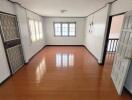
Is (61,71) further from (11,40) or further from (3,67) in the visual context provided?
Answer: (11,40)

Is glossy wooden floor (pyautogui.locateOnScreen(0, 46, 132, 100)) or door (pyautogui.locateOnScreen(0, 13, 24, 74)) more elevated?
door (pyautogui.locateOnScreen(0, 13, 24, 74))

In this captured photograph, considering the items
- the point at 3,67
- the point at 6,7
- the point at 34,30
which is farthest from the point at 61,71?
the point at 34,30

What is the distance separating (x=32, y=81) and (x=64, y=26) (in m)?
5.52

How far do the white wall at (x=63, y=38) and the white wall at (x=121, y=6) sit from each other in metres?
4.23

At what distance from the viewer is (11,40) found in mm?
3061

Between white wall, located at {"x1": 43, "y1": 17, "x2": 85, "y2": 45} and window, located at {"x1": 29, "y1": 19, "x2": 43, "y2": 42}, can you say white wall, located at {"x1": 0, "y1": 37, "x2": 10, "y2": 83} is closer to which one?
Answer: window, located at {"x1": 29, "y1": 19, "x2": 43, "y2": 42}

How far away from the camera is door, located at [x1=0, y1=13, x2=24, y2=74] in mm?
2717

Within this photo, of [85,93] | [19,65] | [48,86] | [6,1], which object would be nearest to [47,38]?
[19,65]

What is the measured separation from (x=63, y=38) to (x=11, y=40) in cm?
482

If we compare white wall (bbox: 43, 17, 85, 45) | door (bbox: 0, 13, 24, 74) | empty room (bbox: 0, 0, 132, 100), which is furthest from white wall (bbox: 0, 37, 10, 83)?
white wall (bbox: 43, 17, 85, 45)

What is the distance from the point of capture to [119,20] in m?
5.49

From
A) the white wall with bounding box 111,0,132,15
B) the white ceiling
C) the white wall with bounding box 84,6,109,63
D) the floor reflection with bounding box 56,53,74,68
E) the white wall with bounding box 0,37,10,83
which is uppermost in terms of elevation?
the white ceiling

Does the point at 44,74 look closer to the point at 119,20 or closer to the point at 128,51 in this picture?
the point at 128,51

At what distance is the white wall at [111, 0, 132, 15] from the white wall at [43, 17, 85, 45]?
423 centimetres
